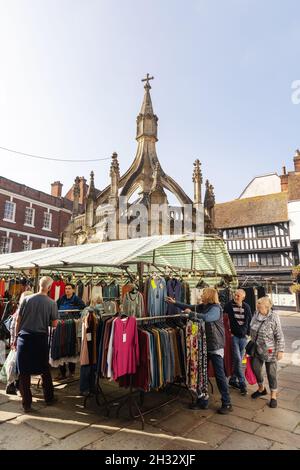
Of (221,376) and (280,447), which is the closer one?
(280,447)

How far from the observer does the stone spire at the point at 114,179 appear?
626 inches

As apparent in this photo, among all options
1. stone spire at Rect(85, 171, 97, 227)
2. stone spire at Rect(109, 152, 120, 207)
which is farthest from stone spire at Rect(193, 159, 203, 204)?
stone spire at Rect(85, 171, 97, 227)

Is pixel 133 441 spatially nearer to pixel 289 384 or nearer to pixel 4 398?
pixel 4 398

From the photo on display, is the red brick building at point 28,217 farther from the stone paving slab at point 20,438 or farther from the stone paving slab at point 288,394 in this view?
the stone paving slab at point 288,394

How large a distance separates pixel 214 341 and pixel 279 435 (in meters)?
1.40

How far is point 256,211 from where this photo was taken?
3047cm

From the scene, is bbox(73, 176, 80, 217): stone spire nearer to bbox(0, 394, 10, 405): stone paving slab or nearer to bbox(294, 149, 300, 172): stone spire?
bbox(0, 394, 10, 405): stone paving slab

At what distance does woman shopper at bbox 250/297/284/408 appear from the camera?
4918mm

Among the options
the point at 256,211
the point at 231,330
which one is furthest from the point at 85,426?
the point at 256,211

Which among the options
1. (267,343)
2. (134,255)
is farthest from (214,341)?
(134,255)

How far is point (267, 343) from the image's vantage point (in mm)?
4996

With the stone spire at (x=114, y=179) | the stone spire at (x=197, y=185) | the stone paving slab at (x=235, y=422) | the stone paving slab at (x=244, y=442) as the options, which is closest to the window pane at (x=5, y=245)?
the stone spire at (x=114, y=179)

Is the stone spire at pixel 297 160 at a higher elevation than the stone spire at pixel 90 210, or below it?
higher

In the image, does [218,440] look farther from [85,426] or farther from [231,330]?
[231,330]
